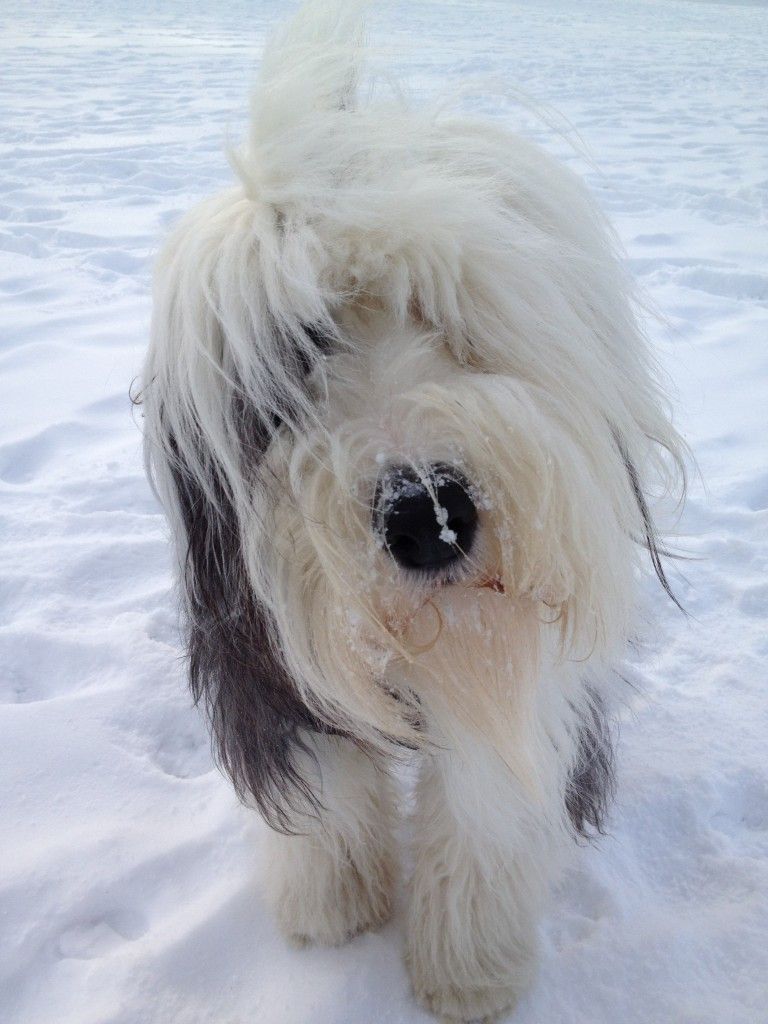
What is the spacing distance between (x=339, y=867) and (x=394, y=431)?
1004 mm

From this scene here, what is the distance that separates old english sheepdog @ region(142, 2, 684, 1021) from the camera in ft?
3.66

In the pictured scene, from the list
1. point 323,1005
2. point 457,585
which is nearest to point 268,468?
point 457,585

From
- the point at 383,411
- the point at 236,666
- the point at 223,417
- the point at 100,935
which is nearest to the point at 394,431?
the point at 383,411

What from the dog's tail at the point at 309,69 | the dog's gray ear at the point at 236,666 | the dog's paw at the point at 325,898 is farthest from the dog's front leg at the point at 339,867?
the dog's tail at the point at 309,69

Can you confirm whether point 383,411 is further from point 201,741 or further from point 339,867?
point 201,741

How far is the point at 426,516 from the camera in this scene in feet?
3.51

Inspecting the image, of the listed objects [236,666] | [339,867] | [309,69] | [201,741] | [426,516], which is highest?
[309,69]

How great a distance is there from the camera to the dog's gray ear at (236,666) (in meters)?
1.27

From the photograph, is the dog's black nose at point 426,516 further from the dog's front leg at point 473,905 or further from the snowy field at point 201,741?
the snowy field at point 201,741

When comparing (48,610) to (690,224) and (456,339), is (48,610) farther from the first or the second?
(690,224)

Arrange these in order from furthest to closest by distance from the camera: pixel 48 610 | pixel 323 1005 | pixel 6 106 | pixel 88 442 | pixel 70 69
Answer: pixel 70 69
pixel 6 106
pixel 88 442
pixel 48 610
pixel 323 1005

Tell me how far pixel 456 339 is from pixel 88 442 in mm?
2254

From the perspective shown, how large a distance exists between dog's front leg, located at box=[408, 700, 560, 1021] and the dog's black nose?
56 cm

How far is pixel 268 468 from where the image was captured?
1.21m
